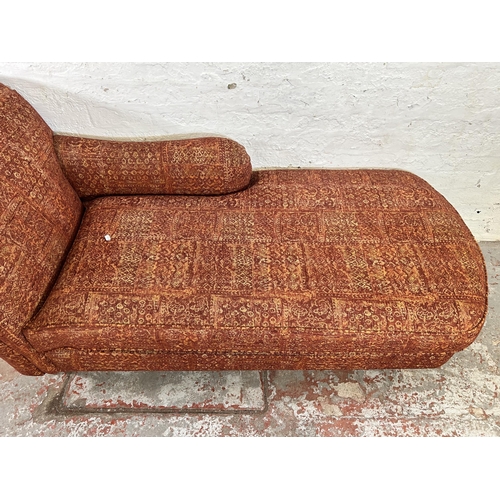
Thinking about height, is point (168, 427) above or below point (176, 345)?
below

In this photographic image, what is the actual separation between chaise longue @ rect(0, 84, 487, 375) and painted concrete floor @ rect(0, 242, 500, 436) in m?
0.24

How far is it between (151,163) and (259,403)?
3.91 ft

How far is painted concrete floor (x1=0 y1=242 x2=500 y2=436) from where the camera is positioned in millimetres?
1719

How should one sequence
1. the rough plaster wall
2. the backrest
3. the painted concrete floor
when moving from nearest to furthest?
the backrest → the painted concrete floor → the rough plaster wall

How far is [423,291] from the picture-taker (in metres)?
1.53

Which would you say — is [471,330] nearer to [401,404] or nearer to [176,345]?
[401,404]

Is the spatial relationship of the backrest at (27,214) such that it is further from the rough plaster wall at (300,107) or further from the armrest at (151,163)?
the rough plaster wall at (300,107)

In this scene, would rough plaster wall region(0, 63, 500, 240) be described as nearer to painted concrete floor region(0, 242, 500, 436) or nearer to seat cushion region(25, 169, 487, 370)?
seat cushion region(25, 169, 487, 370)

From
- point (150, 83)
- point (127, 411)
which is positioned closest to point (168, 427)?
point (127, 411)

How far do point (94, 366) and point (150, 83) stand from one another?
129cm

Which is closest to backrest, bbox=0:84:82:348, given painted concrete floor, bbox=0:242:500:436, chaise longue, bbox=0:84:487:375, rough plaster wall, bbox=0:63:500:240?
chaise longue, bbox=0:84:487:375

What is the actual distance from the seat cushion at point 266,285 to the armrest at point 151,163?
9 centimetres

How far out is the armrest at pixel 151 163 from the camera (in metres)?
1.81
